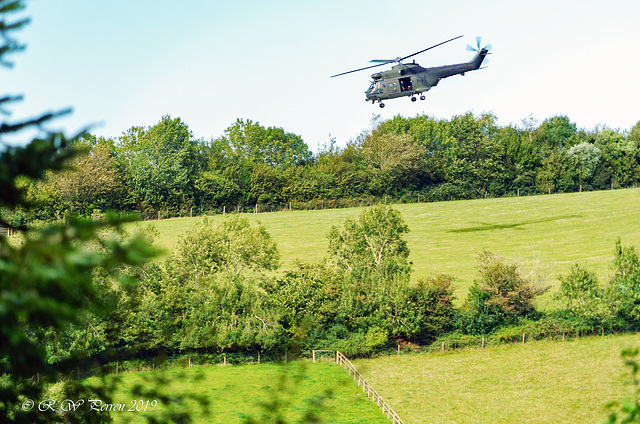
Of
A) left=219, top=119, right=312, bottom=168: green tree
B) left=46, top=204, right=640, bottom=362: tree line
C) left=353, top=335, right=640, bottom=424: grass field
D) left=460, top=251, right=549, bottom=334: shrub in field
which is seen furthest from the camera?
left=219, top=119, right=312, bottom=168: green tree

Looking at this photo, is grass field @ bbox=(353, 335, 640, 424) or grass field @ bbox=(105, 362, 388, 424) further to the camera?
grass field @ bbox=(353, 335, 640, 424)

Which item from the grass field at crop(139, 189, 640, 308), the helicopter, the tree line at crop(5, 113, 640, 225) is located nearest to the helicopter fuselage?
the helicopter

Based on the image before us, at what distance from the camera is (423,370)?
37562mm

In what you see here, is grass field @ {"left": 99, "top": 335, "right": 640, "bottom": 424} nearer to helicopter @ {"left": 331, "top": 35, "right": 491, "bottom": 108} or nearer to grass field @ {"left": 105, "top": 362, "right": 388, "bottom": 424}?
grass field @ {"left": 105, "top": 362, "right": 388, "bottom": 424}

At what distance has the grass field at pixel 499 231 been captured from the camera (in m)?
54.6

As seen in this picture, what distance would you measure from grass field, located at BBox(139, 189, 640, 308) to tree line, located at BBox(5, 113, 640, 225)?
16.2 feet

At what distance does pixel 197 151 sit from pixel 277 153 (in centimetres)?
1542

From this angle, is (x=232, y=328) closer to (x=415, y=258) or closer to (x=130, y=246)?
(x=415, y=258)

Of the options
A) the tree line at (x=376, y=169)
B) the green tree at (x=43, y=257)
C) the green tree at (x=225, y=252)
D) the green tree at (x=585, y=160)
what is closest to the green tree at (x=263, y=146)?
the tree line at (x=376, y=169)

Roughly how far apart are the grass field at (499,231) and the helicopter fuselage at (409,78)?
1418 centimetres

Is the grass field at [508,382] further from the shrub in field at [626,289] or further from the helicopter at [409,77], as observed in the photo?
the helicopter at [409,77]

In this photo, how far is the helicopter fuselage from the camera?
43219 millimetres

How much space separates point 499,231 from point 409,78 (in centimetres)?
2988

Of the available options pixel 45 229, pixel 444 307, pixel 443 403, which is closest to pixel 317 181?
pixel 444 307
